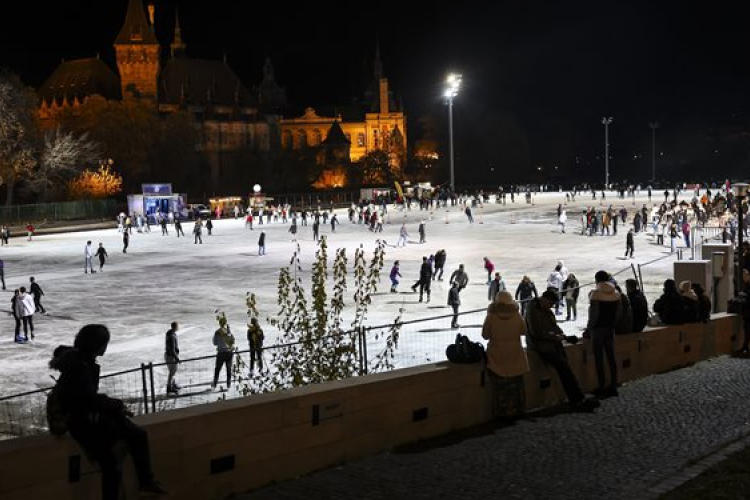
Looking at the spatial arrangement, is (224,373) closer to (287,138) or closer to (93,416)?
(93,416)

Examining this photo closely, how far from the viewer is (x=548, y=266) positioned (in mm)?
31109

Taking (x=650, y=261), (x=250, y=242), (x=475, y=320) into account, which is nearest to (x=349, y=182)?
(x=250, y=242)

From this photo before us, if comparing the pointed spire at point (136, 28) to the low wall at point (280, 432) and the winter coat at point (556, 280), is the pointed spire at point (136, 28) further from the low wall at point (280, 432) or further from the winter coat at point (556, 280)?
the low wall at point (280, 432)

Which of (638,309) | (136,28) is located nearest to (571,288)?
(638,309)

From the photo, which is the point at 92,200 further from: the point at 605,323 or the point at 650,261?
the point at 605,323

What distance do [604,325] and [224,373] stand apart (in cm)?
830

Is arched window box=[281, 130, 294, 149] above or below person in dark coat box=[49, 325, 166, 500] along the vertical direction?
above

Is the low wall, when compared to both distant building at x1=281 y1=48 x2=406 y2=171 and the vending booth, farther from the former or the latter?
distant building at x1=281 y1=48 x2=406 y2=171

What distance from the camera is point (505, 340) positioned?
8.14 m

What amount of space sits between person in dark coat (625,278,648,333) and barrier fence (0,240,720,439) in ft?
9.96


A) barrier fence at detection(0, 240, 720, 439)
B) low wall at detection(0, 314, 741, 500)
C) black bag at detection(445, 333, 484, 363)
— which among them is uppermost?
black bag at detection(445, 333, 484, 363)

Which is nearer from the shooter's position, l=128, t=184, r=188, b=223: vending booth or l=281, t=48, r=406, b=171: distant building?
l=128, t=184, r=188, b=223: vending booth

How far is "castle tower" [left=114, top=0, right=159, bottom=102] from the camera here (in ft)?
390

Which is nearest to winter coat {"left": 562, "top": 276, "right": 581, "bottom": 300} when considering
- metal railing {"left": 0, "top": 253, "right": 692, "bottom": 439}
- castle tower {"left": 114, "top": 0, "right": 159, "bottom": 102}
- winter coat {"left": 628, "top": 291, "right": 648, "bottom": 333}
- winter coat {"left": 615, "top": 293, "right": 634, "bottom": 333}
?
metal railing {"left": 0, "top": 253, "right": 692, "bottom": 439}
